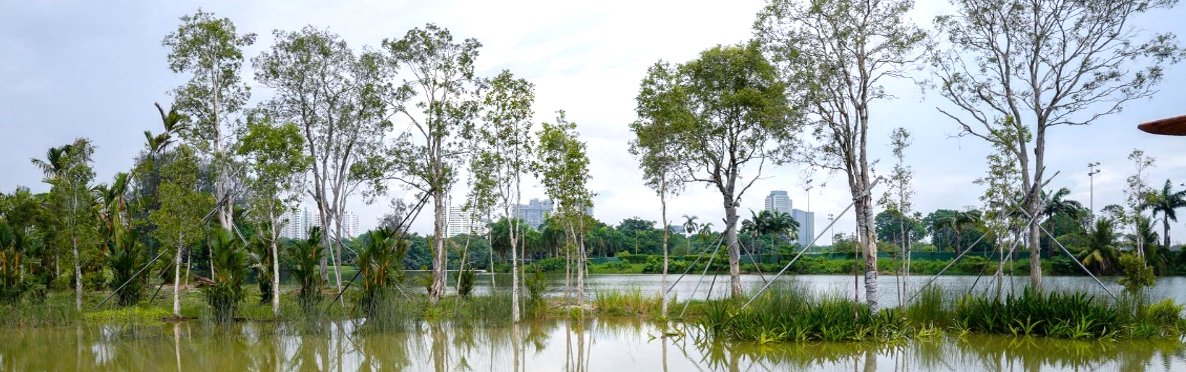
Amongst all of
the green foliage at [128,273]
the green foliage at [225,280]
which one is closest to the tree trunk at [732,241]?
the green foliage at [225,280]

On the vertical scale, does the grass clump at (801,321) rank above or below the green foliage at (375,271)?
below

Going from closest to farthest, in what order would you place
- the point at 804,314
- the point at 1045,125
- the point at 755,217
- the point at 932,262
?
the point at 804,314 < the point at 1045,125 < the point at 932,262 < the point at 755,217

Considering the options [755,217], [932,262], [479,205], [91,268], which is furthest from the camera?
[755,217]

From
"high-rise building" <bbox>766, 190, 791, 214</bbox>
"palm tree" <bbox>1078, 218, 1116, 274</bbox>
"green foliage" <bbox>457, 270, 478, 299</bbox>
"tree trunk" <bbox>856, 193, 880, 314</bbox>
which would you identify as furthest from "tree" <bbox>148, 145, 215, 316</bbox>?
"high-rise building" <bbox>766, 190, 791, 214</bbox>

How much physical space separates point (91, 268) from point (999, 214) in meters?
25.5

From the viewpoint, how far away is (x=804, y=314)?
13500 mm

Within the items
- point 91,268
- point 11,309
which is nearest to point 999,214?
point 11,309

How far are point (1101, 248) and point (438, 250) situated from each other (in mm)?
34401

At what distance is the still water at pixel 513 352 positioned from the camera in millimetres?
11430

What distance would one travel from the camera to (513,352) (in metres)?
13.7

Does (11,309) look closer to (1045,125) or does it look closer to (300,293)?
(300,293)

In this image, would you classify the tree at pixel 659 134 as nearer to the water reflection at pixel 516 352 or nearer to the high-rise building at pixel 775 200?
the water reflection at pixel 516 352

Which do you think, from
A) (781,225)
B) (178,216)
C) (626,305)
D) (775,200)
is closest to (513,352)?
(626,305)

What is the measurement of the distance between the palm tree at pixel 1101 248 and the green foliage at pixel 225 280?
37072mm
